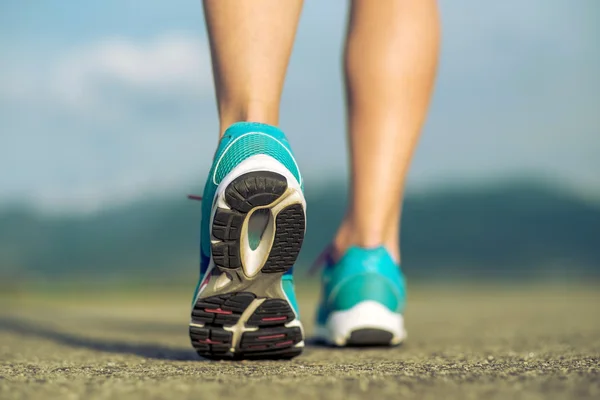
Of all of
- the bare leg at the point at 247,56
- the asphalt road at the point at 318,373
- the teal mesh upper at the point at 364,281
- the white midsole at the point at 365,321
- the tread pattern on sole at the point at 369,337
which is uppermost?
the bare leg at the point at 247,56

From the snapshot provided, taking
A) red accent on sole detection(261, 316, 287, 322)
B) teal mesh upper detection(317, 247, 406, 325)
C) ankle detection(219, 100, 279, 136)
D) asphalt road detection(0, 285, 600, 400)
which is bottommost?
asphalt road detection(0, 285, 600, 400)

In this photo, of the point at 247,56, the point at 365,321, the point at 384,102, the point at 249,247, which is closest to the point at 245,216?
the point at 249,247

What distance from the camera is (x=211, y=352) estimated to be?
1.04 meters

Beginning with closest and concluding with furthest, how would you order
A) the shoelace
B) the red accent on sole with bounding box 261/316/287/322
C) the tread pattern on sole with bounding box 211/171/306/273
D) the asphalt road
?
the asphalt road, the tread pattern on sole with bounding box 211/171/306/273, the red accent on sole with bounding box 261/316/287/322, the shoelace

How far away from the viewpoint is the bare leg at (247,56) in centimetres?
108

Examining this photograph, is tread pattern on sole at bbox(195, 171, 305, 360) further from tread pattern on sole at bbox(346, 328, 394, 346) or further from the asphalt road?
tread pattern on sole at bbox(346, 328, 394, 346)

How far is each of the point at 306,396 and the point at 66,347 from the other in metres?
0.89

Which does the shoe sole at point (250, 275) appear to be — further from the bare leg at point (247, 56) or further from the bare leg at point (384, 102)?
the bare leg at point (384, 102)

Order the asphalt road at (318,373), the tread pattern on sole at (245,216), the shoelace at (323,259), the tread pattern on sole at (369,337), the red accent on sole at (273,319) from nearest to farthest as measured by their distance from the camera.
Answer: the asphalt road at (318,373) → the tread pattern on sole at (245,216) → the red accent on sole at (273,319) → the tread pattern on sole at (369,337) → the shoelace at (323,259)

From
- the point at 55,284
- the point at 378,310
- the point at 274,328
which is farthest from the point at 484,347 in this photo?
the point at 55,284

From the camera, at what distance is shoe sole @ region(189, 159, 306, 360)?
0.93m

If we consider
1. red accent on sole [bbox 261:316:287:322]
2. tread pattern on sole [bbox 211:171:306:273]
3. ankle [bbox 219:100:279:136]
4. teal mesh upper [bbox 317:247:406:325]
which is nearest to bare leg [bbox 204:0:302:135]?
ankle [bbox 219:100:279:136]

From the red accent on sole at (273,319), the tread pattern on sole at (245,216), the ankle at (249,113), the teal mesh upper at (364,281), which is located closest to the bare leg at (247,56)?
the ankle at (249,113)

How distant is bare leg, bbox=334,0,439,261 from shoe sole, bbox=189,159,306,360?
0.42 meters
